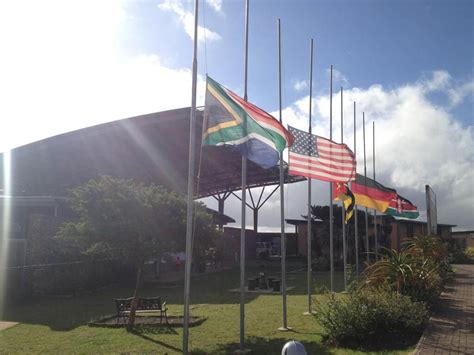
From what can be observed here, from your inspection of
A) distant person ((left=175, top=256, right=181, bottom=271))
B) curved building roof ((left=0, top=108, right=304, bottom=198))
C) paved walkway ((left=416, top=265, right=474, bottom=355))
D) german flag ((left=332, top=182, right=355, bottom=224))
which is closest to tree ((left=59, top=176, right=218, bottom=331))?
paved walkway ((left=416, top=265, right=474, bottom=355))

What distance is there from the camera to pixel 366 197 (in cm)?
2206

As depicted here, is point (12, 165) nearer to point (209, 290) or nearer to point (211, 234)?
point (209, 290)

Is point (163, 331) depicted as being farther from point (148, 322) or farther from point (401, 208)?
point (401, 208)

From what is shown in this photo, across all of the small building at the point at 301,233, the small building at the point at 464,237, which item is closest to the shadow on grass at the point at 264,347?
the small building at the point at 301,233

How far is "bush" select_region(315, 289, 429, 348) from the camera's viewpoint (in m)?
9.84

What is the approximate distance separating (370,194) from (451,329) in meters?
12.3

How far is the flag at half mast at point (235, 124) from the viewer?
954cm

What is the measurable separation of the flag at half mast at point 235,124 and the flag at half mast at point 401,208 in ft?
57.3

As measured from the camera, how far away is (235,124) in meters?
9.59

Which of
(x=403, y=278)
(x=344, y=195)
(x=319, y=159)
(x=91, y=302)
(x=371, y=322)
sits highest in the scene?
(x=319, y=159)

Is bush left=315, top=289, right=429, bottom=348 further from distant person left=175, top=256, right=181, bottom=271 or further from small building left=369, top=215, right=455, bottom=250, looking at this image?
small building left=369, top=215, right=455, bottom=250

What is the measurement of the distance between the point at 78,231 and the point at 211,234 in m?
3.26

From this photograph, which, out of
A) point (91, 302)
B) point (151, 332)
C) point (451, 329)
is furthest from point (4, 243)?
point (451, 329)

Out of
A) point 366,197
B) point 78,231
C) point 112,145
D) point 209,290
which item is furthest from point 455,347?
point 112,145
